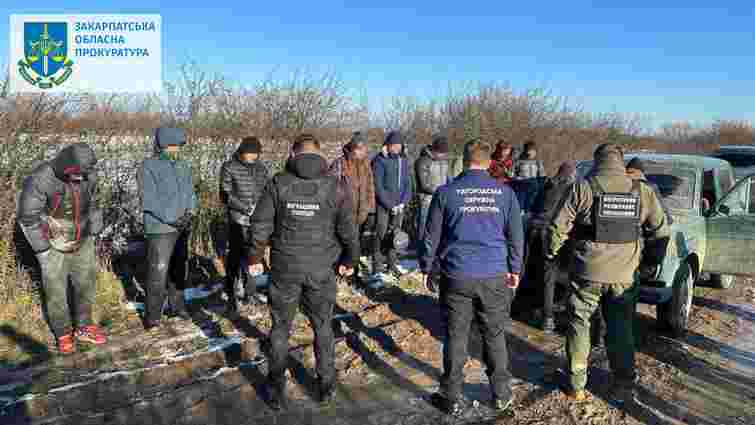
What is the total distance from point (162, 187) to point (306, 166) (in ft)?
7.30

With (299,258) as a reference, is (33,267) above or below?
below

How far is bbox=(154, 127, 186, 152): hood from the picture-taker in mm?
5562

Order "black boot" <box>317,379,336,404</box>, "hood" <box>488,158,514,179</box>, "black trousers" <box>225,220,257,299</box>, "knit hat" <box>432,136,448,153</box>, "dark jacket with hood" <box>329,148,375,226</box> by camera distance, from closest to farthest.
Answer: "black boot" <box>317,379,336,404</box> < "black trousers" <box>225,220,257,299</box> < "dark jacket with hood" <box>329,148,375,226</box> < "hood" <box>488,158,514,179</box> < "knit hat" <box>432,136,448,153</box>

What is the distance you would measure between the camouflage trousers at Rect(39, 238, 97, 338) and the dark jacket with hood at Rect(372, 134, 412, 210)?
142 inches

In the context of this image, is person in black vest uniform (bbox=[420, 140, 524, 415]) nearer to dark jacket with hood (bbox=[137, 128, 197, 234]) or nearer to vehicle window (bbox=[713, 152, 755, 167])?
dark jacket with hood (bbox=[137, 128, 197, 234])

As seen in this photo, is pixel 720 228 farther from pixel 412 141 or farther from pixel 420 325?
pixel 412 141

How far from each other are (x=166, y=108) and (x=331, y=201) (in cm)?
555

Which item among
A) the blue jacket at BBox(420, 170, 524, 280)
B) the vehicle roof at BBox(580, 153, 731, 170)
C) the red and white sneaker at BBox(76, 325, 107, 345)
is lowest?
the red and white sneaker at BBox(76, 325, 107, 345)

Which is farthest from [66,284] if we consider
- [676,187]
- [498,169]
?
[676,187]

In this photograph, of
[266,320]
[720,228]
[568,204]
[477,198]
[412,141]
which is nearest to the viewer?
[477,198]

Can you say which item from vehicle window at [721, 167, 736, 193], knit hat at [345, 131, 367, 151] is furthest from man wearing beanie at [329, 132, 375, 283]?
vehicle window at [721, 167, 736, 193]

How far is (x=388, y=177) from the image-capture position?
25.5ft

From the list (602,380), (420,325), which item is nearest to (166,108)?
(420,325)

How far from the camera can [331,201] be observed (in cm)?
410
